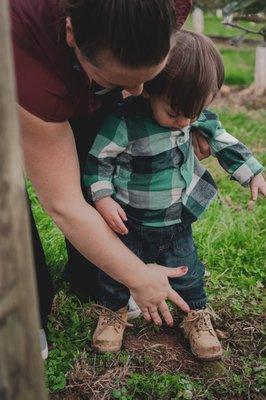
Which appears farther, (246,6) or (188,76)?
(246,6)

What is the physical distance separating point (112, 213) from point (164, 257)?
48 cm

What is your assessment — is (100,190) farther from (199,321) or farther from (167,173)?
(199,321)

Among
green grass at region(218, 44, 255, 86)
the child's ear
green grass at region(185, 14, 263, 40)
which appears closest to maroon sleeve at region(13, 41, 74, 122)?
the child's ear

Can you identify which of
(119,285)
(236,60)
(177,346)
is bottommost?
(236,60)

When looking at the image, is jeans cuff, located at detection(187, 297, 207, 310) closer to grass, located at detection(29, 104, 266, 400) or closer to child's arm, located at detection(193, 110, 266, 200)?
grass, located at detection(29, 104, 266, 400)

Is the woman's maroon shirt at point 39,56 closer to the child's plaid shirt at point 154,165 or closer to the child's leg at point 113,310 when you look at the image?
the child's plaid shirt at point 154,165

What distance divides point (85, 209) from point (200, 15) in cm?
1024

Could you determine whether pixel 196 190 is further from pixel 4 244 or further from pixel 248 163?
pixel 4 244

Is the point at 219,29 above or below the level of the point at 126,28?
below

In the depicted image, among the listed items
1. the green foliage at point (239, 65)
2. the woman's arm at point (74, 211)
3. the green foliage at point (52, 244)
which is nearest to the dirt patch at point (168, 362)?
the woman's arm at point (74, 211)

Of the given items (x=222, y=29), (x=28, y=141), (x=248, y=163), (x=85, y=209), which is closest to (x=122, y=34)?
(x=28, y=141)

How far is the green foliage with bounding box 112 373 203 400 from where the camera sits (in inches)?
91.4

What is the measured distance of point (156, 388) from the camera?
233 cm

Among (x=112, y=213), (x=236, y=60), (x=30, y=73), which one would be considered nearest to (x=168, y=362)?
(x=112, y=213)
